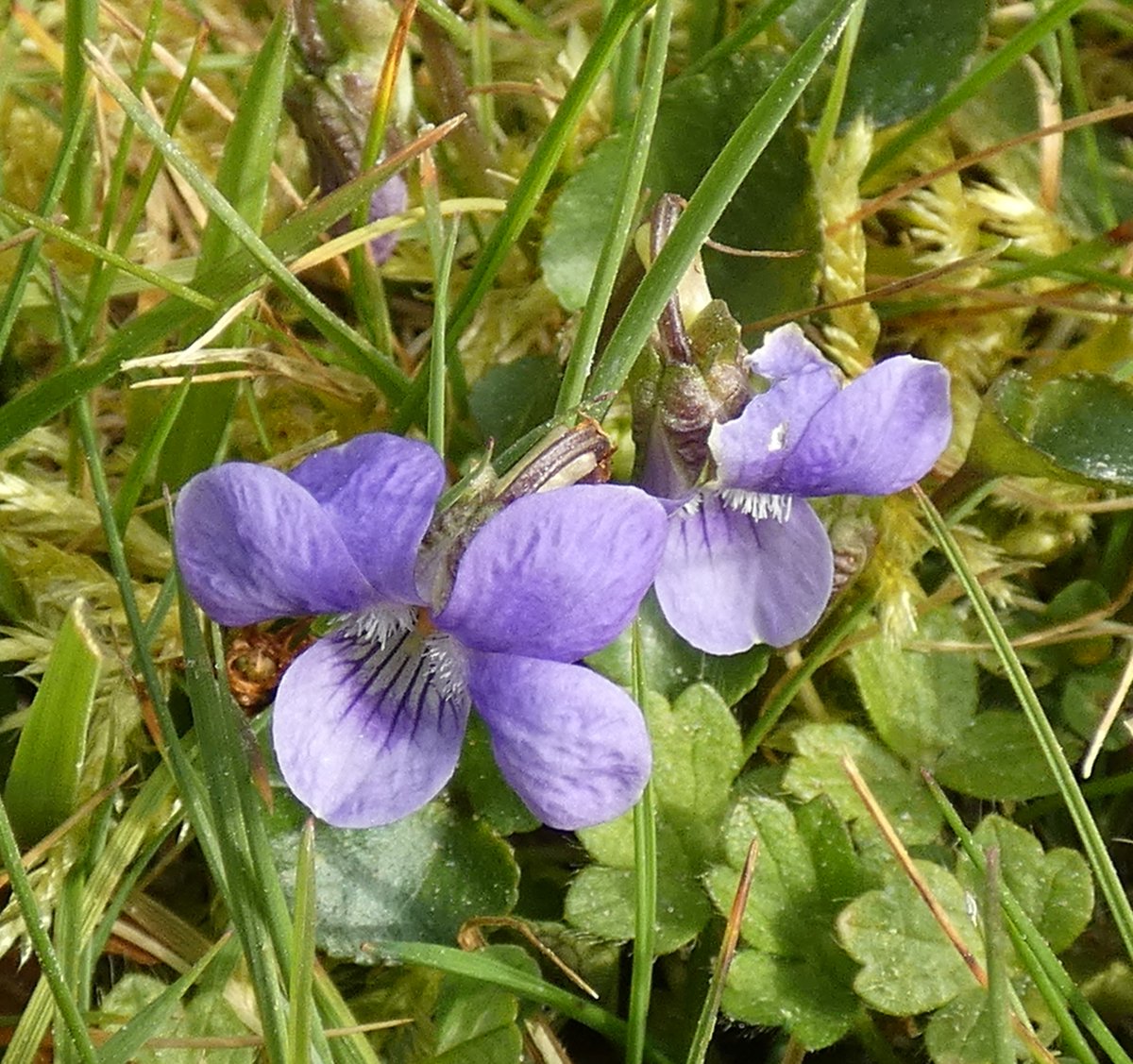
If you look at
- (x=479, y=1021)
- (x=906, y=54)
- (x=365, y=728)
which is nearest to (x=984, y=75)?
(x=906, y=54)

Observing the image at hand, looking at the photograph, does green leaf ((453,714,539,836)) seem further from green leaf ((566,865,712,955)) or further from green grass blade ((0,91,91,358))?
green grass blade ((0,91,91,358))

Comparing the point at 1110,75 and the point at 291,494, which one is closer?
the point at 291,494

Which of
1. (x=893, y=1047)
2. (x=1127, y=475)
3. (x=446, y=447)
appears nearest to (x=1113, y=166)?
(x=1127, y=475)

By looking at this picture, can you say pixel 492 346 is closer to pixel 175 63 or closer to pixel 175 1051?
pixel 175 63

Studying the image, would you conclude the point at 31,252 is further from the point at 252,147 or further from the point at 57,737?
the point at 57,737

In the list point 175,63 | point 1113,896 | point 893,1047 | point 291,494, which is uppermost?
point 175,63

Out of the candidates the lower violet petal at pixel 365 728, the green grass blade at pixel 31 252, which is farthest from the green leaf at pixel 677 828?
the green grass blade at pixel 31 252
